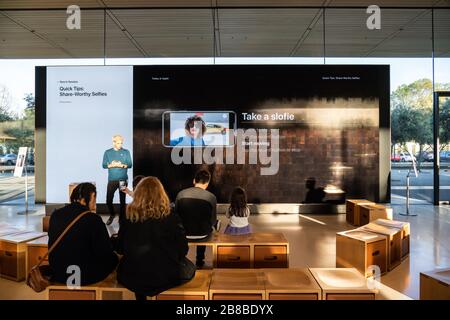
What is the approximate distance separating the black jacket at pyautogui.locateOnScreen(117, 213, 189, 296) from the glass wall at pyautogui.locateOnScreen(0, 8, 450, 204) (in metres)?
5.96

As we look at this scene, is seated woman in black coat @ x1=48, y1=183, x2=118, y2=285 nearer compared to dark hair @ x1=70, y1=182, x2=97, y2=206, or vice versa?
seated woman in black coat @ x1=48, y1=183, x2=118, y2=285

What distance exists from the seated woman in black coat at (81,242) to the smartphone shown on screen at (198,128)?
15.9 feet

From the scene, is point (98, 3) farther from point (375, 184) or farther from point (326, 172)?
point (375, 184)

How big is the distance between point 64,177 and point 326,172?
6127 mm

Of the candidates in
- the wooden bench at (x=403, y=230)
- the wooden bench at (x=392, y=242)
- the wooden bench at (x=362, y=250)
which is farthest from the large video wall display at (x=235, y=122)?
the wooden bench at (x=362, y=250)

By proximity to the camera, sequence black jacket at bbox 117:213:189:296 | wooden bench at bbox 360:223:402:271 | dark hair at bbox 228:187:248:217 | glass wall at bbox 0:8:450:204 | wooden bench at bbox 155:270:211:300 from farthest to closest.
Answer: glass wall at bbox 0:8:450:204 → wooden bench at bbox 360:223:402:271 → dark hair at bbox 228:187:248:217 → wooden bench at bbox 155:270:211:300 → black jacket at bbox 117:213:189:296

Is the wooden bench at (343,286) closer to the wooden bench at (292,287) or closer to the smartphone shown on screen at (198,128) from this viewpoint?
the wooden bench at (292,287)

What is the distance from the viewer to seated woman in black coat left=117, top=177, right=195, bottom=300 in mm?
2109

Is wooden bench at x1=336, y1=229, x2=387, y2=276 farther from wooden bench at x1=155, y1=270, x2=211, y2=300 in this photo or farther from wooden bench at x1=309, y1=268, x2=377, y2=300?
wooden bench at x1=155, y1=270, x2=211, y2=300

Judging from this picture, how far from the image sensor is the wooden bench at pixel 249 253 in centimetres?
323

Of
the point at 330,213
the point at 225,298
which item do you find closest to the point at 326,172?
the point at 330,213

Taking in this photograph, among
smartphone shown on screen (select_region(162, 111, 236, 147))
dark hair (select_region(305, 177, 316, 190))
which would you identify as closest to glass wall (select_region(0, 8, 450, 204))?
smartphone shown on screen (select_region(162, 111, 236, 147))

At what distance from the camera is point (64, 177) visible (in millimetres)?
7078

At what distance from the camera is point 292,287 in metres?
2.31
